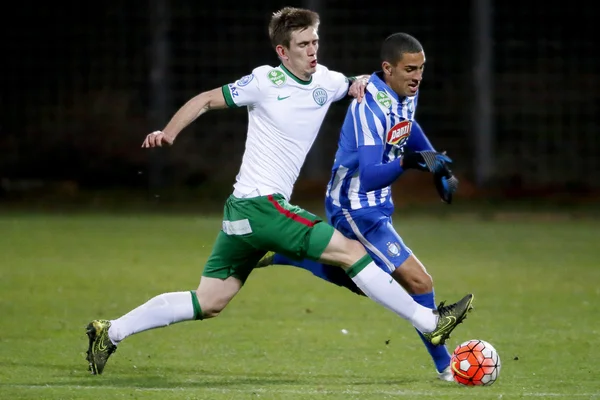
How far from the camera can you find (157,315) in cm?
714

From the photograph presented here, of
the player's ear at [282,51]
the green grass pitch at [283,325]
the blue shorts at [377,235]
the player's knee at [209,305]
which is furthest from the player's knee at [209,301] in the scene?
the player's ear at [282,51]

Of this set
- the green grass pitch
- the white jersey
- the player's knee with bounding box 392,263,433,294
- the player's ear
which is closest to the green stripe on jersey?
the white jersey

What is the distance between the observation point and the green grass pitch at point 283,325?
6973mm

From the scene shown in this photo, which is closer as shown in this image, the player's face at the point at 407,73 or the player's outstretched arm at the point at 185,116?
the player's outstretched arm at the point at 185,116

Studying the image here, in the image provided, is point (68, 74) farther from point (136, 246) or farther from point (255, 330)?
point (255, 330)

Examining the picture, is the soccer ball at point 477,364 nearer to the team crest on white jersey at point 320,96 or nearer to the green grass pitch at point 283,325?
the green grass pitch at point 283,325

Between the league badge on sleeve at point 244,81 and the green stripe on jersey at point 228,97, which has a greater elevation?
the league badge on sleeve at point 244,81

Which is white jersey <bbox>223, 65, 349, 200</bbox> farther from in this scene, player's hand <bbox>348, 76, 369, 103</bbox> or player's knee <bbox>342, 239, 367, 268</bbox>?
player's knee <bbox>342, 239, 367, 268</bbox>

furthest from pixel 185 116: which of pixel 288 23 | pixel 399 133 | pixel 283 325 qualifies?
pixel 283 325

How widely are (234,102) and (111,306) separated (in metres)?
3.98

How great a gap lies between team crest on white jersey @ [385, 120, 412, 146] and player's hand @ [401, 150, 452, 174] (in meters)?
0.52

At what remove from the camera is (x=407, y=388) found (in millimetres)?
6852

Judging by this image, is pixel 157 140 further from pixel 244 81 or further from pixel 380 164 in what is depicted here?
pixel 380 164

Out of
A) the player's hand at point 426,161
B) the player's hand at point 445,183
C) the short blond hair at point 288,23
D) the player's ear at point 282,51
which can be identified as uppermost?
the short blond hair at point 288,23
